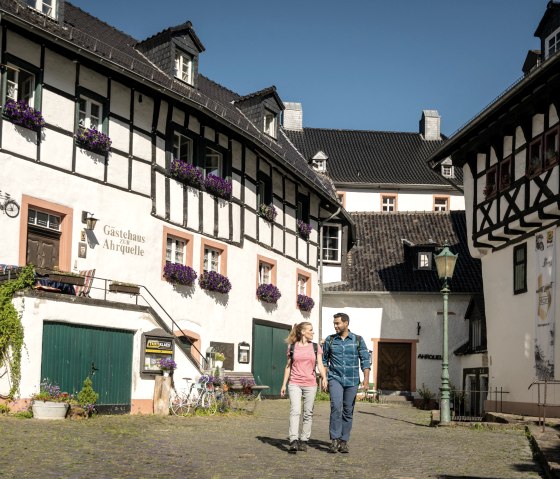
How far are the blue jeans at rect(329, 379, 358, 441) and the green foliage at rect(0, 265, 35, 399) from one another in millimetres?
6298

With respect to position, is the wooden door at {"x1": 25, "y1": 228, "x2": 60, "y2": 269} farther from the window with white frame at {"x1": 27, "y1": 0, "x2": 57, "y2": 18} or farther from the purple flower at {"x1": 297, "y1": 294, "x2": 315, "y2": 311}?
the purple flower at {"x1": 297, "y1": 294, "x2": 315, "y2": 311}

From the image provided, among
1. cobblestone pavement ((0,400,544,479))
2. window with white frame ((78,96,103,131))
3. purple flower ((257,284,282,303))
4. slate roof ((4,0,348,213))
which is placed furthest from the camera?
purple flower ((257,284,282,303))

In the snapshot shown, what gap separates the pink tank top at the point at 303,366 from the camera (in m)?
11.4

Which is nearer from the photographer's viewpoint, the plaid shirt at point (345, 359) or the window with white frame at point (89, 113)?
the plaid shirt at point (345, 359)

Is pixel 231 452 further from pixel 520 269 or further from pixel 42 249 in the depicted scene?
pixel 520 269

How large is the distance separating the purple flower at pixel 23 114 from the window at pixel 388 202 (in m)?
34.7

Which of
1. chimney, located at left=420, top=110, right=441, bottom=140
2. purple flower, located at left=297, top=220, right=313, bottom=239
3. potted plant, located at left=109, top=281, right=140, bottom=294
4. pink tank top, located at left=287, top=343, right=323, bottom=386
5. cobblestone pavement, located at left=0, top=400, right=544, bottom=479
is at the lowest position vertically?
cobblestone pavement, located at left=0, top=400, right=544, bottom=479

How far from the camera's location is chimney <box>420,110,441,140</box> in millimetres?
55594

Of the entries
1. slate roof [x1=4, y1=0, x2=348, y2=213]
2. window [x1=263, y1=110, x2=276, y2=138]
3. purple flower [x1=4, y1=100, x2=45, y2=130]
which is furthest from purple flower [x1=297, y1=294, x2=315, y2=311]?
purple flower [x1=4, y1=100, x2=45, y2=130]

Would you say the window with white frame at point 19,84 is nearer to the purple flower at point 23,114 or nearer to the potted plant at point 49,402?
the purple flower at point 23,114

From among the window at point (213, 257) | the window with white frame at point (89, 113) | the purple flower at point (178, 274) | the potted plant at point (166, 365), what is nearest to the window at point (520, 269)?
the window at point (213, 257)

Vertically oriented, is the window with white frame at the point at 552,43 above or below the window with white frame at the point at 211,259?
above

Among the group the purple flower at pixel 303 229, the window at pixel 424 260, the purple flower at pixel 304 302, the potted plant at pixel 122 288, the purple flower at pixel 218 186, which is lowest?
the potted plant at pixel 122 288

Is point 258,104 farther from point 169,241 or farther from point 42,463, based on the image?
point 42,463
